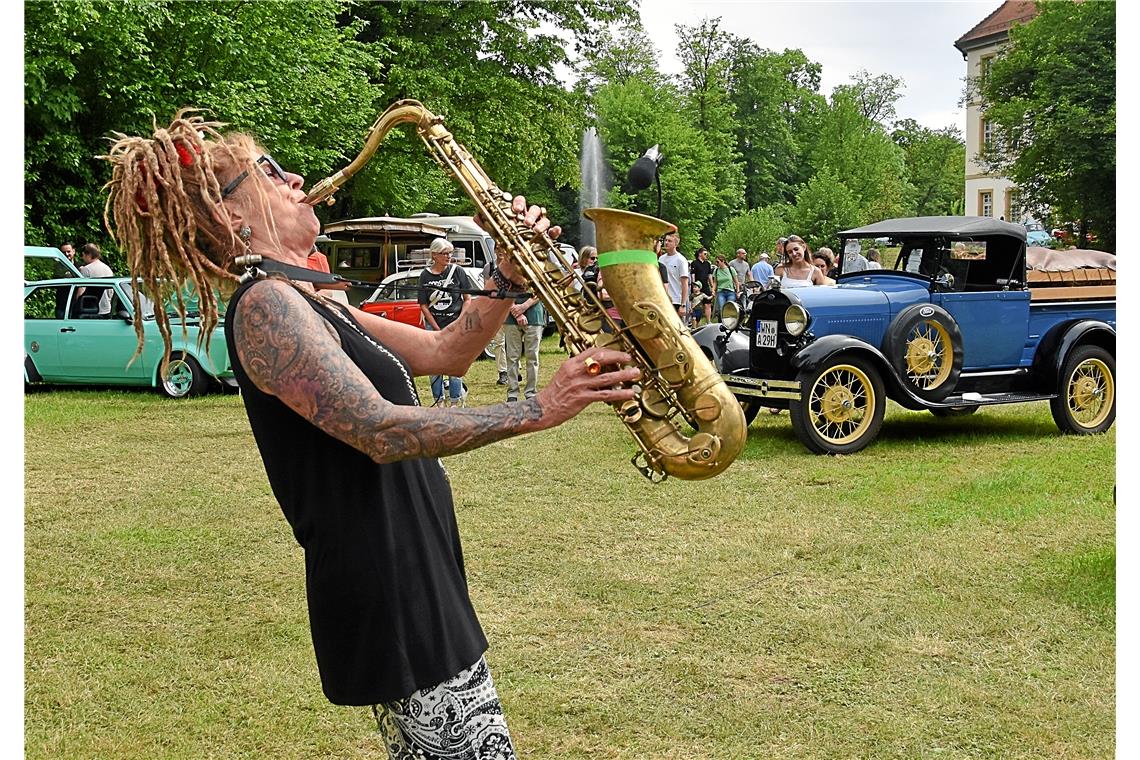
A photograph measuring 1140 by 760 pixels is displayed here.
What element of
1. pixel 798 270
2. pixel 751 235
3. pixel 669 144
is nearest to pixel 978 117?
pixel 751 235

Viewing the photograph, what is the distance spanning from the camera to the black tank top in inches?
88.7

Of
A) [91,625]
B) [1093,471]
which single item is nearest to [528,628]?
[91,625]

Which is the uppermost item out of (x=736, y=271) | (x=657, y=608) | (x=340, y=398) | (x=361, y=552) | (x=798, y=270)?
(x=736, y=271)

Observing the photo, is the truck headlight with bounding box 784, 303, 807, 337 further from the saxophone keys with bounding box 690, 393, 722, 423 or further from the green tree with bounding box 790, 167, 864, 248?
the green tree with bounding box 790, 167, 864, 248

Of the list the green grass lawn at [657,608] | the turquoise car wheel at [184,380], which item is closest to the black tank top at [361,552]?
the green grass lawn at [657,608]

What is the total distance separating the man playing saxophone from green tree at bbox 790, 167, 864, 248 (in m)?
47.4

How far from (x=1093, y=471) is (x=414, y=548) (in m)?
7.74

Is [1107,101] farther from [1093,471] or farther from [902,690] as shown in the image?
[902,690]

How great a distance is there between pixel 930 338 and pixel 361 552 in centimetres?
845

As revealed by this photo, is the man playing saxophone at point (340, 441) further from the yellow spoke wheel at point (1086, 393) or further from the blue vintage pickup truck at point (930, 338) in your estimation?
the yellow spoke wheel at point (1086, 393)

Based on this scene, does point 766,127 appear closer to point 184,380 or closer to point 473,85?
point 473,85

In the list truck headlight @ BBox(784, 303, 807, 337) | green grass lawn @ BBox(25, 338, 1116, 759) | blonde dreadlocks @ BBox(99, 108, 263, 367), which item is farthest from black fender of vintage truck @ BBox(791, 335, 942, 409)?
blonde dreadlocks @ BBox(99, 108, 263, 367)

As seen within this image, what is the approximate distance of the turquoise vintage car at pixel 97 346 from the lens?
532 inches

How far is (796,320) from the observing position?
31.6ft
